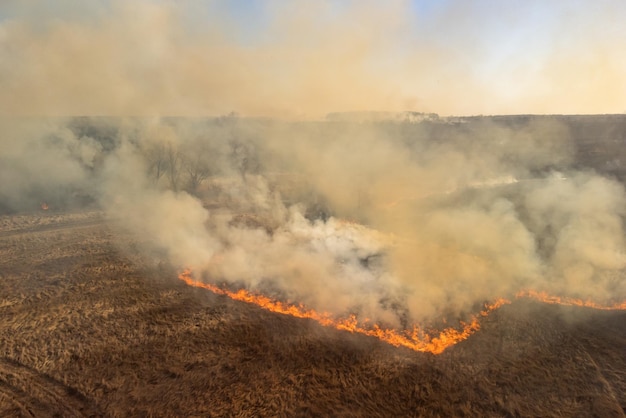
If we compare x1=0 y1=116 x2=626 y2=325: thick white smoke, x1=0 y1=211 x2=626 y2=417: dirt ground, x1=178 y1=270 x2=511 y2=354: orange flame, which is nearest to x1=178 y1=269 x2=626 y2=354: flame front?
x1=178 y1=270 x2=511 y2=354: orange flame

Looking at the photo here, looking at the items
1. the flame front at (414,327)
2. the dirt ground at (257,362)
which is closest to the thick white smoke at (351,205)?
the flame front at (414,327)

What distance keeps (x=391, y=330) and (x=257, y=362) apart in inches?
167

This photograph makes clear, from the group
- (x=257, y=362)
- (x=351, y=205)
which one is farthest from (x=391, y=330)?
(x=351, y=205)

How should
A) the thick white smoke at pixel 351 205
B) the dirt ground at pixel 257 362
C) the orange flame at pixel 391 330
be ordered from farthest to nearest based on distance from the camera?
the thick white smoke at pixel 351 205 → the orange flame at pixel 391 330 → the dirt ground at pixel 257 362

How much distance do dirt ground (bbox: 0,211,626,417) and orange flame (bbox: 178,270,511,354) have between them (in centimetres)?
31

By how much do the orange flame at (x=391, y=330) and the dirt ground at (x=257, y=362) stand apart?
1.01 ft

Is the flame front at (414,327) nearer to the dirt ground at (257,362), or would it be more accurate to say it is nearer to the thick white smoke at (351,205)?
the dirt ground at (257,362)

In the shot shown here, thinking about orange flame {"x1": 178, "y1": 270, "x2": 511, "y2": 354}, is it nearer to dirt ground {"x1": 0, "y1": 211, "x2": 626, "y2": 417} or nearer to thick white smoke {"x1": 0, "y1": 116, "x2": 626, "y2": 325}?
dirt ground {"x1": 0, "y1": 211, "x2": 626, "y2": 417}

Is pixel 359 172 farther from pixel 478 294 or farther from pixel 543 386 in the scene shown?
pixel 543 386

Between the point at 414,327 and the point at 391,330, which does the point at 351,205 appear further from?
the point at 391,330

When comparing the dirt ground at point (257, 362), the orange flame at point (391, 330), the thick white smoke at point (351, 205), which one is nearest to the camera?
the dirt ground at point (257, 362)

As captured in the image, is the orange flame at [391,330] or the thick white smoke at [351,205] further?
the thick white smoke at [351,205]

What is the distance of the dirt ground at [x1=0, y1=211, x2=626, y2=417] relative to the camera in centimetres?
827

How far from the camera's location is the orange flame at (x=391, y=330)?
1043 centimetres
